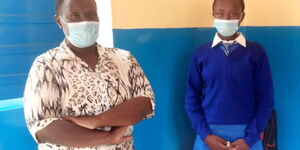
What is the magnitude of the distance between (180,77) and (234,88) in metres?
0.53

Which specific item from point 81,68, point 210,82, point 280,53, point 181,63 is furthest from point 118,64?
point 280,53

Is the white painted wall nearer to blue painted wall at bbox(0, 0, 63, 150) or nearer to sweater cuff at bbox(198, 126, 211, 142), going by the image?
blue painted wall at bbox(0, 0, 63, 150)

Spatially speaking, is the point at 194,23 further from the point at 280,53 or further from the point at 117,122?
the point at 117,122

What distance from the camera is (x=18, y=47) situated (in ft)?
6.15

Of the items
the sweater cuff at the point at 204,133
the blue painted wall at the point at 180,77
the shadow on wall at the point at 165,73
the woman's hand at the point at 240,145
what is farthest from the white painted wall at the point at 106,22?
the woman's hand at the point at 240,145

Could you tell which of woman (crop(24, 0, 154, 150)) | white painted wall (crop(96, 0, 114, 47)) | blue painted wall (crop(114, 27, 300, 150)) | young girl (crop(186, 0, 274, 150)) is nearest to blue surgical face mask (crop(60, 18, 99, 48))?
woman (crop(24, 0, 154, 150))

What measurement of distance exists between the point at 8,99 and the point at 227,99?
1.26m

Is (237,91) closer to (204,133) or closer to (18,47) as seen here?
(204,133)

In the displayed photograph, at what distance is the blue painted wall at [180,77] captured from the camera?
2176 mm

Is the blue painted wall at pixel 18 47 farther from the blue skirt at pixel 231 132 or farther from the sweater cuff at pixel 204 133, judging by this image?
the blue skirt at pixel 231 132

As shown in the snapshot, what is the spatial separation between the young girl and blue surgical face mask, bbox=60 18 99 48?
912 mm

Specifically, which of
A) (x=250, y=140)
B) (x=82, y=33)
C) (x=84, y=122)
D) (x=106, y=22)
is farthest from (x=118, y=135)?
(x=250, y=140)

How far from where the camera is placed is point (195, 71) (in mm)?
2109

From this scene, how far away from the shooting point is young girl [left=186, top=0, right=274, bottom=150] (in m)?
1.97
